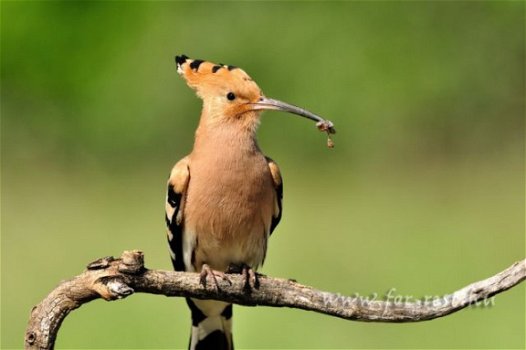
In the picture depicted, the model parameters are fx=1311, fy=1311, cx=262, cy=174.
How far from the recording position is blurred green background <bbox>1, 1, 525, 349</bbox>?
7461 mm

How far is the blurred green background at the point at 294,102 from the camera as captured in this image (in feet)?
24.5

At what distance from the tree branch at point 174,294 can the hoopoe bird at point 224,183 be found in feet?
1.64

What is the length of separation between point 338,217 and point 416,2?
1448mm

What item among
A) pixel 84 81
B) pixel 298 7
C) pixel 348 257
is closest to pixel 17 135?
pixel 84 81

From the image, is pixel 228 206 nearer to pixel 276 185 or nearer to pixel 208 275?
pixel 276 185

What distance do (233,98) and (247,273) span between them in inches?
24.3

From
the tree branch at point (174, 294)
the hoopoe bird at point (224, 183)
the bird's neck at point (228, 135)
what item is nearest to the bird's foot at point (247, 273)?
the hoopoe bird at point (224, 183)

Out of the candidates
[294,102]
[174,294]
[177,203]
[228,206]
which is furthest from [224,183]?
[294,102]

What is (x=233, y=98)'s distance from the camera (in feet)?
13.3

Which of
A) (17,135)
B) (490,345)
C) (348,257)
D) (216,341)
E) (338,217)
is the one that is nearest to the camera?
(216,341)

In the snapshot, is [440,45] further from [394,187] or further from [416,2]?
[394,187]

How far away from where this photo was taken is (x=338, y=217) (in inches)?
292

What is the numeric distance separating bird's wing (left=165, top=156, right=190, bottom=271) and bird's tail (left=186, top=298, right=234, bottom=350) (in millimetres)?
276

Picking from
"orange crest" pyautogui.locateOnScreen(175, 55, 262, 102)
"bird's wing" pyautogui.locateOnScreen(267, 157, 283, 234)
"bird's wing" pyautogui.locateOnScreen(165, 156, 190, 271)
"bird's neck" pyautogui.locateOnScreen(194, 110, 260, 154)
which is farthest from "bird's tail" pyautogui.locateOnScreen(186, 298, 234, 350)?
"orange crest" pyautogui.locateOnScreen(175, 55, 262, 102)
